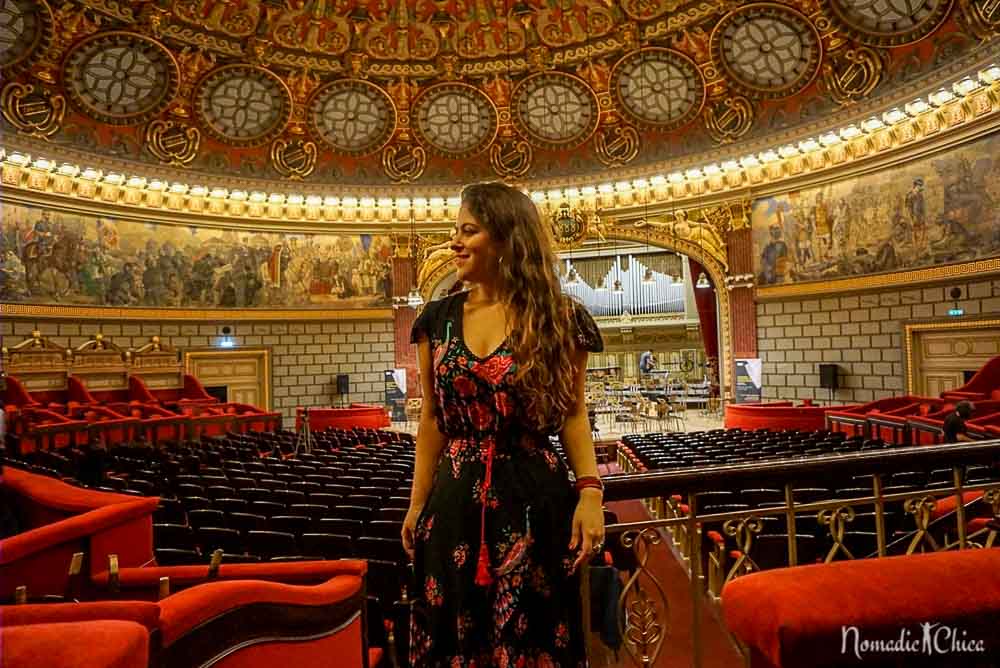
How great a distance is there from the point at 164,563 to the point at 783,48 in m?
21.6

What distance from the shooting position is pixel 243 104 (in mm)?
21812

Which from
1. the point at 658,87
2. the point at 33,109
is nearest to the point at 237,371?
the point at 33,109

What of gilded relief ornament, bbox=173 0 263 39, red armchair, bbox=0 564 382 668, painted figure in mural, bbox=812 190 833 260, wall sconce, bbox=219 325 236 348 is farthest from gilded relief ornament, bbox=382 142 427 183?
red armchair, bbox=0 564 382 668

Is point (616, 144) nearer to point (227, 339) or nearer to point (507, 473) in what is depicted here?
point (227, 339)

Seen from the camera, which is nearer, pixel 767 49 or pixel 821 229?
pixel 821 229

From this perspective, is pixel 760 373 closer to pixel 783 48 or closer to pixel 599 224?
pixel 599 224

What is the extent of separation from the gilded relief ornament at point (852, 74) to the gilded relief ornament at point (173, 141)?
21.0 m

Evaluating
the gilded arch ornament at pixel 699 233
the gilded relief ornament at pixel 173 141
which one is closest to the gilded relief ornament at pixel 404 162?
the gilded arch ornament at pixel 699 233

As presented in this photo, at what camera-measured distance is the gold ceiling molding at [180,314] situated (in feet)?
57.6

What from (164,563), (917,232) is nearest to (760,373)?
(917,232)

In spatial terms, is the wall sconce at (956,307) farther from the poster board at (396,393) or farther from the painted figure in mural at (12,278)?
the painted figure in mural at (12,278)

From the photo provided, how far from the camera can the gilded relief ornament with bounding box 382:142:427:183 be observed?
24062mm

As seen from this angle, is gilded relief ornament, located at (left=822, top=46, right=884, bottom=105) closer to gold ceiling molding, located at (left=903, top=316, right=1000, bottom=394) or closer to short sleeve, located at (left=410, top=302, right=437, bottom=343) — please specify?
gold ceiling molding, located at (left=903, top=316, right=1000, bottom=394)

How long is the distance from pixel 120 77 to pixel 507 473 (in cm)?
2306
